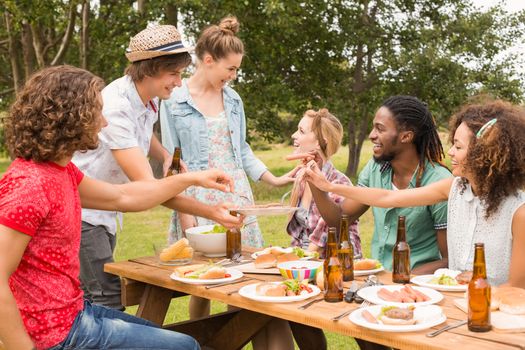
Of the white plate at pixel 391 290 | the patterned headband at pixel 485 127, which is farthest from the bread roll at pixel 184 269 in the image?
the patterned headband at pixel 485 127

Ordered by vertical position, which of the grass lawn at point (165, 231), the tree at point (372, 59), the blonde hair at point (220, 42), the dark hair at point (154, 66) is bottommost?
the grass lawn at point (165, 231)

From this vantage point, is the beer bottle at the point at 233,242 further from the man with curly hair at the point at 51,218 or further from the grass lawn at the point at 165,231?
the grass lawn at the point at 165,231

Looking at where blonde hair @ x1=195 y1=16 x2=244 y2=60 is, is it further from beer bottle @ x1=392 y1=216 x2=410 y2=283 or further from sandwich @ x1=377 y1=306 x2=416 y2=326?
sandwich @ x1=377 y1=306 x2=416 y2=326

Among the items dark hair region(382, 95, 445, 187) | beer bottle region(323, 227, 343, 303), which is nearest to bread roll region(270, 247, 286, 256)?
beer bottle region(323, 227, 343, 303)

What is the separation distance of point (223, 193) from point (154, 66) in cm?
117

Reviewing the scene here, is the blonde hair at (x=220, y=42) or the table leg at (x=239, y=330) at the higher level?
the blonde hair at (x=220, y=42)

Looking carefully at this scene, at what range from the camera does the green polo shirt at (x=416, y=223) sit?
3807mm

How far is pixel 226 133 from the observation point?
4551 millimetres

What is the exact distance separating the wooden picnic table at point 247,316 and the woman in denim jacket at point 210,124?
2.74 feet

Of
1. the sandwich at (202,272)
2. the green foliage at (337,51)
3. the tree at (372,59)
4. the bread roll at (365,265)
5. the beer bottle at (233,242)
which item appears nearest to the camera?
the sandwich at (202,272)

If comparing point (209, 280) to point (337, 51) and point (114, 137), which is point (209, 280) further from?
point (337, 51)

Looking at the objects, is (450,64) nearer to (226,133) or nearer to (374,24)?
(374,24)

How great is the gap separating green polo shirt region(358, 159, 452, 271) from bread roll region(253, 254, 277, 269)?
93 centimetres

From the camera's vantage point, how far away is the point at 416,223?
3.84 m
